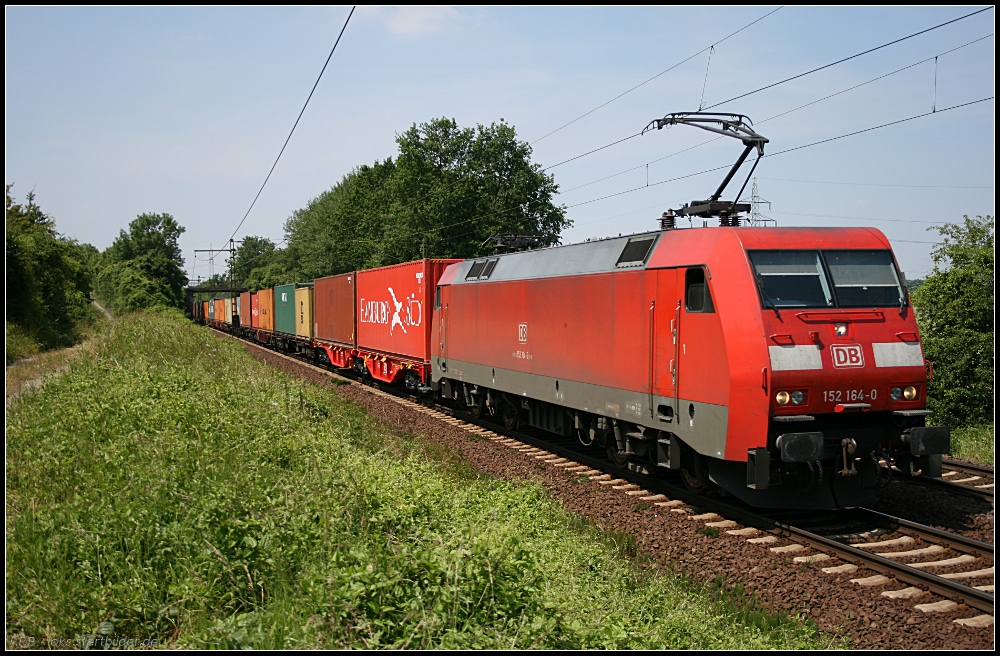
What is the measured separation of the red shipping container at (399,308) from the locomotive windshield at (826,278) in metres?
11.7

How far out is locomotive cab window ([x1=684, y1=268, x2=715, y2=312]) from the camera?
8586 mm

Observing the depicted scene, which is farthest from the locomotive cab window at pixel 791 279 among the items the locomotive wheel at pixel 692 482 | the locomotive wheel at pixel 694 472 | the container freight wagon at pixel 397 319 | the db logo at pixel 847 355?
the container freight wagon at pixel 397 319

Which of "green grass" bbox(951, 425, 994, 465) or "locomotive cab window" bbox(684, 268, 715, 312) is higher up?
"locomotive cab window" bbox(684, 268, 715, 312)

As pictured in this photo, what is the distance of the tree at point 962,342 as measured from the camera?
16.9m

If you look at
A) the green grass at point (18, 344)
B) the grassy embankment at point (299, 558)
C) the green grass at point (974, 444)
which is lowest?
the green grass at point (974, 444)

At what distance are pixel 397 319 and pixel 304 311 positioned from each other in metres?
14.3

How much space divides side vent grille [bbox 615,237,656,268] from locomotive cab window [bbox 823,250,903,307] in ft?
7.34

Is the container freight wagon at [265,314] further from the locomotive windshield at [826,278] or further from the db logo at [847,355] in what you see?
the db logo at [847,355]

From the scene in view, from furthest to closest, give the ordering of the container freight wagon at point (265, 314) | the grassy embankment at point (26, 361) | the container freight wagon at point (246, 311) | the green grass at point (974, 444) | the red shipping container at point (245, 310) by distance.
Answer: the red shipping container at point (245, 310), the container freight wagon at point (246, 311), the container freight wagon at point (265, 314), the grassy embankment at point (26, 361), the green grass at point (974, 444)

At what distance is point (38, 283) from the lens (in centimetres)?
2494

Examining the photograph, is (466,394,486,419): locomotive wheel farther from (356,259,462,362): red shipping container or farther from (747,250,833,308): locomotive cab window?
(747,250,833,308): locomotive cab window

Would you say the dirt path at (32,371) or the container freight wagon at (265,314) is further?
the container freight wagon at (265,314)

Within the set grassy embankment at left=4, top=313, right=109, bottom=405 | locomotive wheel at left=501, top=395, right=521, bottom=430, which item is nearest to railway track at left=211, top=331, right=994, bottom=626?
locomotive wheel at left=501, top=395, right=521, bottom=430

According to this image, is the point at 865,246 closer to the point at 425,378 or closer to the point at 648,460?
the point at 648,460
